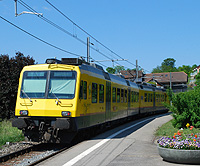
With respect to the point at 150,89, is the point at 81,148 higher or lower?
lower

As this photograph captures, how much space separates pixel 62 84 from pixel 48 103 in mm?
840

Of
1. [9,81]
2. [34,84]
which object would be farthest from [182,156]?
[9,81]

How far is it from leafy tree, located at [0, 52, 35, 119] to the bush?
34.7ft

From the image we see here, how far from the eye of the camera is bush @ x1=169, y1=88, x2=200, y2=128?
13984 mm

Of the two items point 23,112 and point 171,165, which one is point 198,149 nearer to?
point 171,165

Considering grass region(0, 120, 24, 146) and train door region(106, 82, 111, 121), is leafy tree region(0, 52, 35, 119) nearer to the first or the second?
grass region(0, 120, 24, 146)

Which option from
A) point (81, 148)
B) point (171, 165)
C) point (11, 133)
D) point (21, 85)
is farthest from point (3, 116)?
point (171, 165)

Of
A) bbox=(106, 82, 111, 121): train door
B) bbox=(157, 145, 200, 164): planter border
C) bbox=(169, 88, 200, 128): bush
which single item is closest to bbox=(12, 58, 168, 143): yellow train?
bbox=(106, 82, 111, 121): train door

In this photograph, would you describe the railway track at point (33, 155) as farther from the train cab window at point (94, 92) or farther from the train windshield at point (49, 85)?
the train windshield at point (49, 85)

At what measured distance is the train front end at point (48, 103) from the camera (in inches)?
421

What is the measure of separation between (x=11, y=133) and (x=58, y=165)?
20.6 ft

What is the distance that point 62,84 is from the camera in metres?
11.1

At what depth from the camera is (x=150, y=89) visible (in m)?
31.7

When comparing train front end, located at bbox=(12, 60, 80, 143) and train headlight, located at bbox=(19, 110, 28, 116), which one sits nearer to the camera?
train front end, located at bbox=(12, 60, 80, 143)
